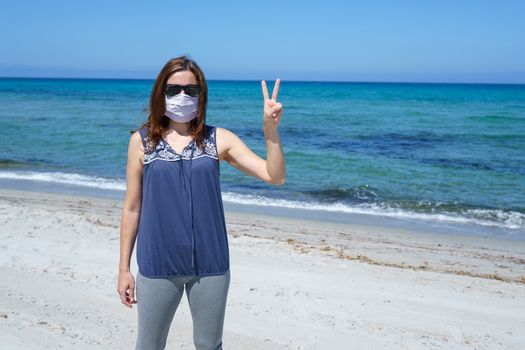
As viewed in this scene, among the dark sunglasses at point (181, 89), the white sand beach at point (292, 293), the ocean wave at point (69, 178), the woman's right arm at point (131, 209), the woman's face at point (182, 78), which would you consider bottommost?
the ocean wave at point (69, 178)

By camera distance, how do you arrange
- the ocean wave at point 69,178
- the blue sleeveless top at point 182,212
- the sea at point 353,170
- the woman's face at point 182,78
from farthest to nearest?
the ocean wave at point 69,178, the sea at point 353,170, the woman's face at point 182,78, the blue sleeveless top at point 182,212

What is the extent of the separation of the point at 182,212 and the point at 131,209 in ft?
1.08

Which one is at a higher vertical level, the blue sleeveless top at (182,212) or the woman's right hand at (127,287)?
the blue sleeveless top at (182,212)

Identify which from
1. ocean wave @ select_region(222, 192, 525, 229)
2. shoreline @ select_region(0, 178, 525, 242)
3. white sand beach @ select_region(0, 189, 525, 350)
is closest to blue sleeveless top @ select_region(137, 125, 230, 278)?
white sand beach @ select_region(0, 189, 525, 350)

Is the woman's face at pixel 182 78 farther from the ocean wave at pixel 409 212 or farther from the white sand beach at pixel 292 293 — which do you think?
the ocean wave at pixel 409 212

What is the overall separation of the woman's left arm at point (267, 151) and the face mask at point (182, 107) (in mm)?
160

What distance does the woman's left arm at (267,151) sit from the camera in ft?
8.60

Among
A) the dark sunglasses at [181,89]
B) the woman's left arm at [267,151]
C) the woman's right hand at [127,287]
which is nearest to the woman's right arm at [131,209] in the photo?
the woman's right hand at [127,287]

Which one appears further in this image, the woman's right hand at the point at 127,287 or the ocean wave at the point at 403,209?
the ocean wave at the point at 403,209

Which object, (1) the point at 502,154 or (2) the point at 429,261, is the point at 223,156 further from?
(1) the point at 502,154

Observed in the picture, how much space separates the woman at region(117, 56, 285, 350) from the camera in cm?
259

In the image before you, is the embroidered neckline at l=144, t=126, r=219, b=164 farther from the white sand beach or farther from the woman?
the white sand beach

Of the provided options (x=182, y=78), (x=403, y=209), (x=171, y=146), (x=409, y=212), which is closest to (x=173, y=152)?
(x=171, y=146)

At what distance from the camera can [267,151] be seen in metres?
2.66
